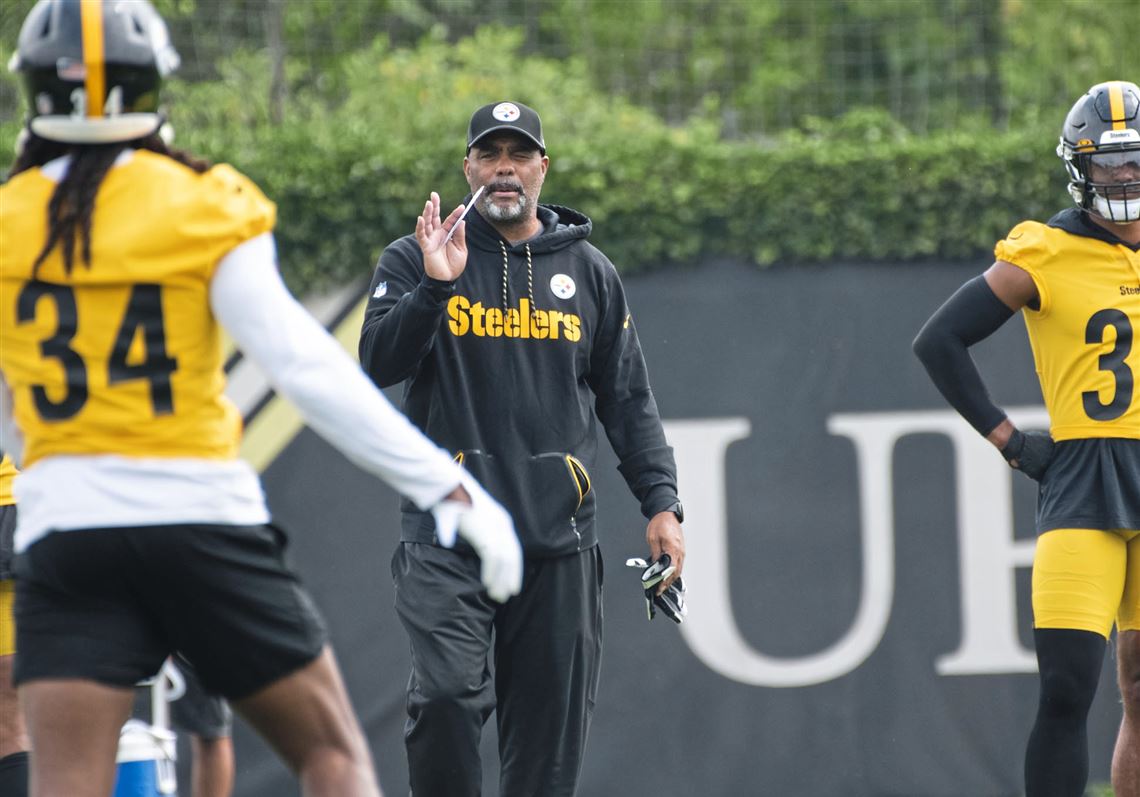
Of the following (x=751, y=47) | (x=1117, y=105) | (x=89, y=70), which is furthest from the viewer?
(x=751, y=47)

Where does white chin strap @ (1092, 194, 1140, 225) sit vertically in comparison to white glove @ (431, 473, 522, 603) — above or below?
above

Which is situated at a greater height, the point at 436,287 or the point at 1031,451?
the point at 436,287

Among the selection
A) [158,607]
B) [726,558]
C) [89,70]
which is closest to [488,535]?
[158,607]

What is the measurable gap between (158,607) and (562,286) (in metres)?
2.08

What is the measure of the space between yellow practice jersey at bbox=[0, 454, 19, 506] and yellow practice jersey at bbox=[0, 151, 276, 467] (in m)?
2.01

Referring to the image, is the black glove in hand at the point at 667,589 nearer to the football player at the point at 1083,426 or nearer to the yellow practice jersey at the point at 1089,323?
the football player at the point at 1083,426

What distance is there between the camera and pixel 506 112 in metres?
4.76

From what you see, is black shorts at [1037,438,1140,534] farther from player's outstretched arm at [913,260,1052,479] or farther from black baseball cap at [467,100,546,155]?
black baseball cap at [467,100,546,155]

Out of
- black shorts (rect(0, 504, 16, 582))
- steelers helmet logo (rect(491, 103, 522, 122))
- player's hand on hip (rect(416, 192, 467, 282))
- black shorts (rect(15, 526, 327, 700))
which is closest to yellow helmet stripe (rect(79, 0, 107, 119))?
black shorts (rect(15, 526, 327, 700))

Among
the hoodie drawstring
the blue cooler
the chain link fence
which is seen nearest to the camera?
the hoodie drawstring

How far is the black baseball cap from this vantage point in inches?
186

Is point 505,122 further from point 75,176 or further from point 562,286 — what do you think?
point 75,176

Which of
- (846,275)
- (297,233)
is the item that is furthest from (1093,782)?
(297,233)

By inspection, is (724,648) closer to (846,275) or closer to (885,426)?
(885,426)
